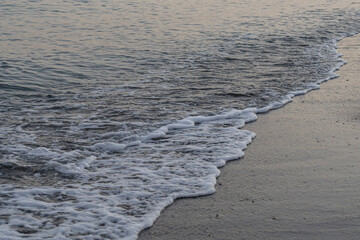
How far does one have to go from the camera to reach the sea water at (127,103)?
4.11 meters

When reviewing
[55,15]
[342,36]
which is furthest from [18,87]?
[342,36]

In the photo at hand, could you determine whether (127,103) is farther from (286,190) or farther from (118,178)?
(286,190)

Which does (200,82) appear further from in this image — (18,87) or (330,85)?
(18,87)

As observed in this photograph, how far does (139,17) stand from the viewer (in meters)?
16.8

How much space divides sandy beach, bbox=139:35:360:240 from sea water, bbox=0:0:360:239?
8.0 inches

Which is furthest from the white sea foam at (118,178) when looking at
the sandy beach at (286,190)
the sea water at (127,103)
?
the sandy beach at (286,190)

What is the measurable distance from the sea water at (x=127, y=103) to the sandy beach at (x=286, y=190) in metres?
0.20

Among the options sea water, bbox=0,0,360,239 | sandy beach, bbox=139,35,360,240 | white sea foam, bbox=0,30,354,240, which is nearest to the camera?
sandy beach, bbox=139,35,360,240

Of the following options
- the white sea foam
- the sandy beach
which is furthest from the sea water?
the sandy beach

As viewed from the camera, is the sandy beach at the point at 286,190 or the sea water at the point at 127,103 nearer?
the sandy beach at the point at 286,190

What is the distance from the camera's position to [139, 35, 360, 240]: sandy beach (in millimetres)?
3596

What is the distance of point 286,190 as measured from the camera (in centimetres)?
423

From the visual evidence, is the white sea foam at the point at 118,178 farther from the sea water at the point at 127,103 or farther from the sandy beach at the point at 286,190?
the sandy beach at the point at 286,190

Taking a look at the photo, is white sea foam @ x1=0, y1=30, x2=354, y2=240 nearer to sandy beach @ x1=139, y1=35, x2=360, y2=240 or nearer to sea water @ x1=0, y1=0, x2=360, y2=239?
sea water @ x1=0, y1=0, x2=360, y2=239
